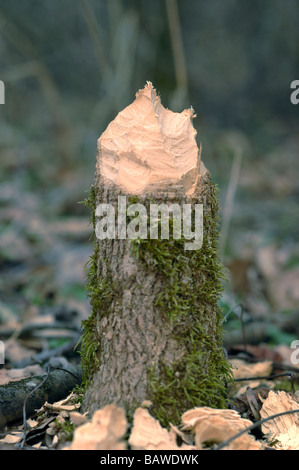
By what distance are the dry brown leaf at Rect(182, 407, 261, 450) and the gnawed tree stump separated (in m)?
0.09

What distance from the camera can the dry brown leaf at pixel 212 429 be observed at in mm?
1300

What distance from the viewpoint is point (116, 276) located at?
1.53m

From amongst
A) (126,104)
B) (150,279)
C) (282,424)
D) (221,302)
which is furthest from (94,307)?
(126,104)

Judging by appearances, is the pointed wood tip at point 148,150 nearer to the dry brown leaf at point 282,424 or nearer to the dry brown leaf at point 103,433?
the dry brown leaf at point 103,433

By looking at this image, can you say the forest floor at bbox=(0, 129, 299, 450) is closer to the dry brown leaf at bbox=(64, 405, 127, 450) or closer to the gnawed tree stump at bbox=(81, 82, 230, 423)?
the dry brown leaf at bbox=(64, 405, 127, 450)

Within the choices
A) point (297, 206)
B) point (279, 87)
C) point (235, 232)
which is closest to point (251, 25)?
point (279, 87)

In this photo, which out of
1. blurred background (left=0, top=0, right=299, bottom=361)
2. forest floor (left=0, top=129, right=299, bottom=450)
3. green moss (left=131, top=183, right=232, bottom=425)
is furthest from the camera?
blurred background (left=0, top=0, right=299, bottom=361)

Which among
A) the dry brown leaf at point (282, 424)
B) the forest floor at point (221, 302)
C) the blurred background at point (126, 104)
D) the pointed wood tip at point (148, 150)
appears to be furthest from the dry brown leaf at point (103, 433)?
the blurred background at point (126, 104)

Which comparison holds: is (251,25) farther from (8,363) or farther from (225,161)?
(8,363)

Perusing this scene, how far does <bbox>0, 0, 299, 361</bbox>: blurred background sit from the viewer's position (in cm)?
453

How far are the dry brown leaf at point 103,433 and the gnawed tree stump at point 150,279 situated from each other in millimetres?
217

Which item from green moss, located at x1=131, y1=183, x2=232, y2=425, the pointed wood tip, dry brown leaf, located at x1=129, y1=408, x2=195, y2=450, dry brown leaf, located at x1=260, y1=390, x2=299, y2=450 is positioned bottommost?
dry brown leaf, located at x1=260, y1=390, x2=299, y2=450

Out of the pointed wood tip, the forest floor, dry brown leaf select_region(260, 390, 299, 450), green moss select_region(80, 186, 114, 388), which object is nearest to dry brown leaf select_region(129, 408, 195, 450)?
the forest floor

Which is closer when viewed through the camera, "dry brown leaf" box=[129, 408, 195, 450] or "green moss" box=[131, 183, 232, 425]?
"dry brown leaf" box=[129, 408, 195, 450]
